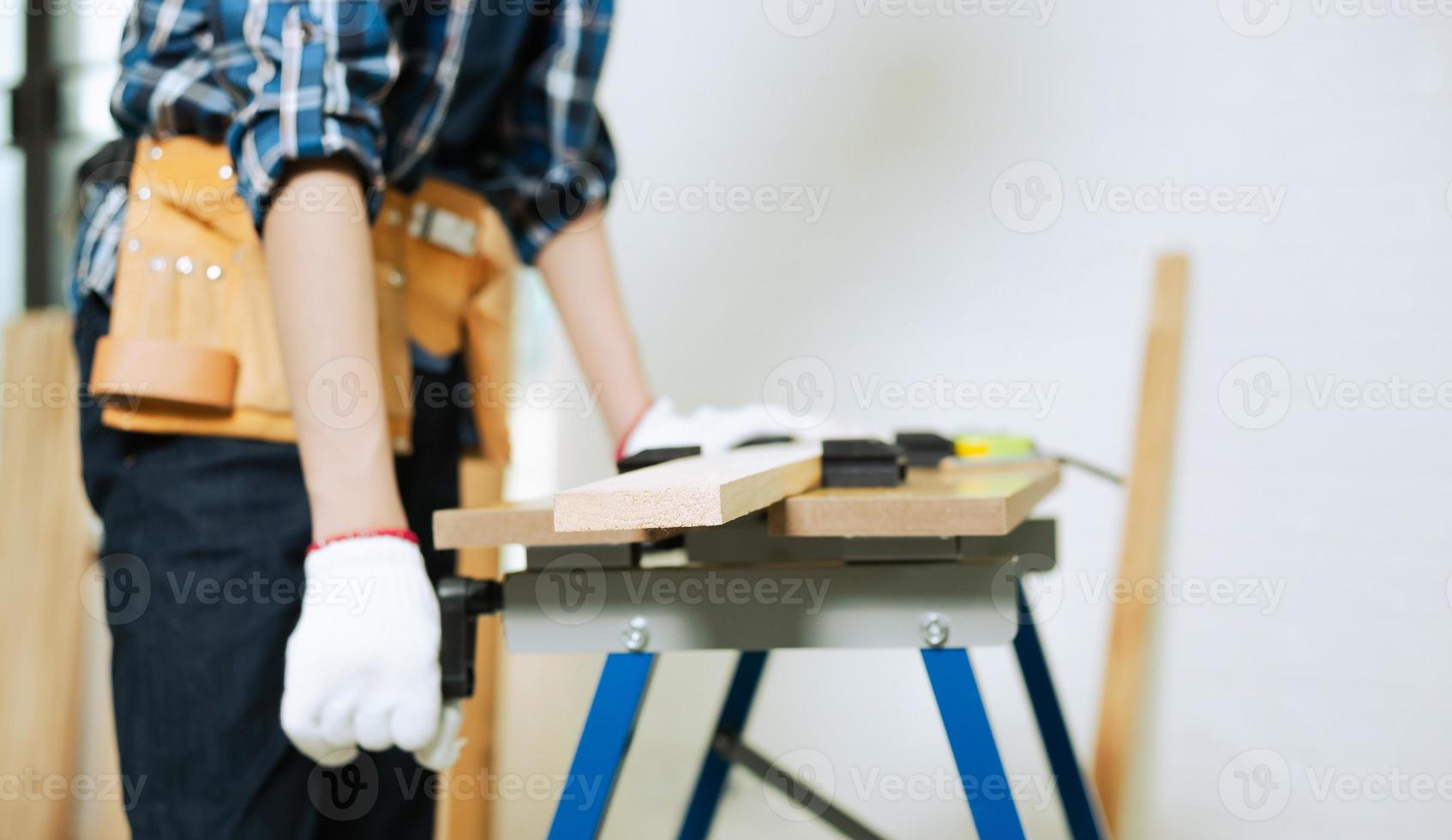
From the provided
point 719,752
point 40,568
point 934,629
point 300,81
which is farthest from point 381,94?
point 40,568

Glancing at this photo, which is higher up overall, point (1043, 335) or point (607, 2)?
point (607, 2)

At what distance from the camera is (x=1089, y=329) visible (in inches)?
57.9

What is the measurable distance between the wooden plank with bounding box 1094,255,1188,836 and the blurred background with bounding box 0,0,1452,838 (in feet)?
0.14

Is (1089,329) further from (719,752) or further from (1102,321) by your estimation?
(719,752)

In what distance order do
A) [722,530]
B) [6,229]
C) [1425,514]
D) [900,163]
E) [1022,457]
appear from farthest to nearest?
[6,229] < [900,163] < [1425,514] < [1022,457] < [722,530]

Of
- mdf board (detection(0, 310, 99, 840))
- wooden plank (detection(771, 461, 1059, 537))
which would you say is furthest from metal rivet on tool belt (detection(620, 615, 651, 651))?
mdf board (detection(0, 310, 99, 840))

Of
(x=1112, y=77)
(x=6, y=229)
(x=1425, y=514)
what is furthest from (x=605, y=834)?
(x=6, y=229)

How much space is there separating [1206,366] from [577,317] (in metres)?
0.86

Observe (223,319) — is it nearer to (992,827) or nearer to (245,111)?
(245,111)

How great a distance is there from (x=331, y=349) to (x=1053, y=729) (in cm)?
73

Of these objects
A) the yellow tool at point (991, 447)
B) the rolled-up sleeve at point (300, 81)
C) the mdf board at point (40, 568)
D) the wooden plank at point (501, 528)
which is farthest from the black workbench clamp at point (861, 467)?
the mdf board at point (40, 568)

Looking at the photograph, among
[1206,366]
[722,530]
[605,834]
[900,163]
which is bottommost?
[605,834]

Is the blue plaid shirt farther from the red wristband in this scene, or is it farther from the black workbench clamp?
the black workbench clamp

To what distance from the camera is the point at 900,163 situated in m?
1.57
